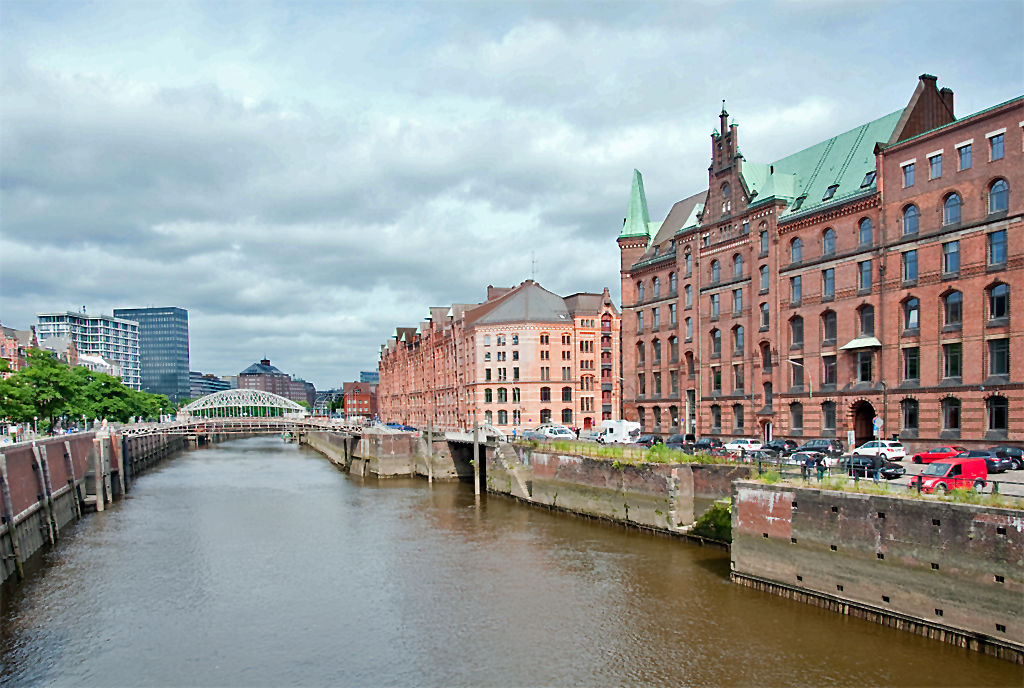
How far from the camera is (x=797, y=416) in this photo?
6000 cm

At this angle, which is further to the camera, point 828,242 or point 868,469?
point 828,242

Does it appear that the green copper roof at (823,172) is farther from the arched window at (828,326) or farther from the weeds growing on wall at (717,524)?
the weeds growing on wall at (717,524)

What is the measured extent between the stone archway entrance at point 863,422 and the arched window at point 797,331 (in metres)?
6.73

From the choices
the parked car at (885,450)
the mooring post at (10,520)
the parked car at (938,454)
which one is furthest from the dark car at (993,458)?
the mooring post at (10,520)

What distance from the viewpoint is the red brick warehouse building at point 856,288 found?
1849 inches

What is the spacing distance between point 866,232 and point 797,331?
31.1 feet

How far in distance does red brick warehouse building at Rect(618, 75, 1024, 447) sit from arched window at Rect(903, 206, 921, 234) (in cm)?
9

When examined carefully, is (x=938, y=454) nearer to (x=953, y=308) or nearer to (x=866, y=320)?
(x=953, y=308)

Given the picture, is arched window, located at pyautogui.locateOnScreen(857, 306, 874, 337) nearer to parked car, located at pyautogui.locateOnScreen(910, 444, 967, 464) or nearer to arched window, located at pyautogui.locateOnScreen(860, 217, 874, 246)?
arched window, located at pyautogui.locateOnScreen(860, 217, 874, 246)

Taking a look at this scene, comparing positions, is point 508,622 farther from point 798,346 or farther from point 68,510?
point 68,510

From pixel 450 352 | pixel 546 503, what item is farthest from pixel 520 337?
pixel 546 503

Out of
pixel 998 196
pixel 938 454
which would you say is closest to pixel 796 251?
pixel 998 196

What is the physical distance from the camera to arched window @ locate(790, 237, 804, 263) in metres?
60.0

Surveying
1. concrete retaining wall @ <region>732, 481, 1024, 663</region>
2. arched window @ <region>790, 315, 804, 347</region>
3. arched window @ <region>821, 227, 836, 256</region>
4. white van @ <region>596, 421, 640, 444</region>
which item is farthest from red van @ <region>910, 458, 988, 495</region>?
white van @ <region>596, 421, 640, 444</region>
